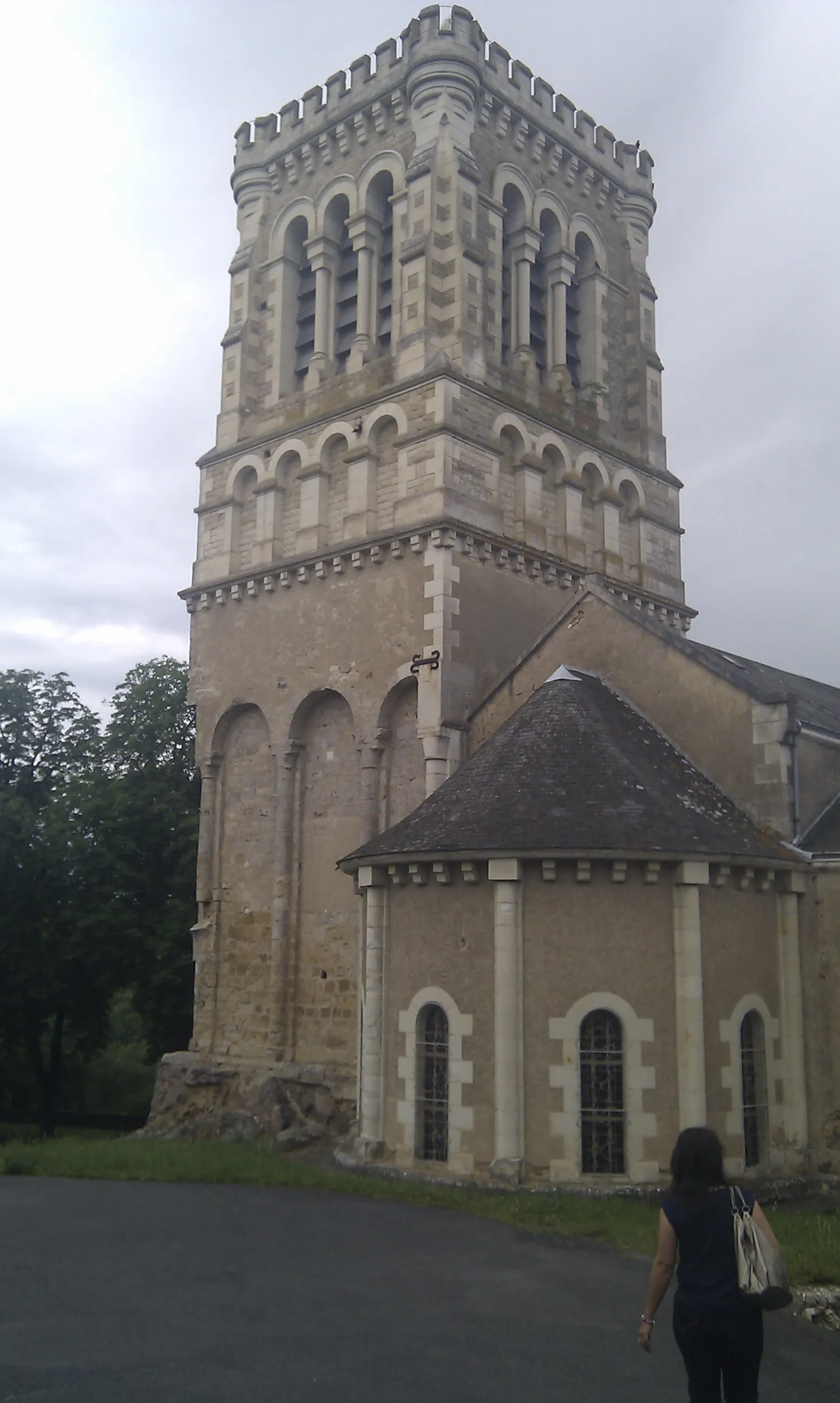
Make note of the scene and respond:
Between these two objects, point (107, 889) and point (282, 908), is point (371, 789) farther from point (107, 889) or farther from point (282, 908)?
point (107, 889)

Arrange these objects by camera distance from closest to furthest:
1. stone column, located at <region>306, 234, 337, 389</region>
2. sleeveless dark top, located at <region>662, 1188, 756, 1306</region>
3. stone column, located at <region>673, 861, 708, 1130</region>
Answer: sleeveless dark top, located at <region>662, 1188, 756, 1306</region>, stone column, located at <region>673, 861, 708, 1130</region>, stone column, located at <region>306, 234, 337, 389</region>

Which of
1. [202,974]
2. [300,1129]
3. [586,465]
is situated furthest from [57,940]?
[586,465]

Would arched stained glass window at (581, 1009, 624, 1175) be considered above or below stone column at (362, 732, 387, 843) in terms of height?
A: below

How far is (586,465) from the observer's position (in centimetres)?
2505

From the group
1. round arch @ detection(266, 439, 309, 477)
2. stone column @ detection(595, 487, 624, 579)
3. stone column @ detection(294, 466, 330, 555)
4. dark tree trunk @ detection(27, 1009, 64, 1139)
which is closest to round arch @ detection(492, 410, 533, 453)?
stone column @ detection(595, 487, 624, 579)

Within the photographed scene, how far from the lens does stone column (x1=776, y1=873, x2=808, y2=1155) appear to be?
16.0 meters

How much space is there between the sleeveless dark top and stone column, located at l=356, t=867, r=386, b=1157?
1074 cm

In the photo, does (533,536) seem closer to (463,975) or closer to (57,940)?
(463,975)

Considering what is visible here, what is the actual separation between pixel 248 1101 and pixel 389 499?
11810mm

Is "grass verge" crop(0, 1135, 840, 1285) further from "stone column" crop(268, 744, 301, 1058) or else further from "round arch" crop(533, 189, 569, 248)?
"round arch" crop(533, 189, 569, 248)

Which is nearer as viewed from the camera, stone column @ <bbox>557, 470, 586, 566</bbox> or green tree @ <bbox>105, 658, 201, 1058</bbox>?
stone column @ <bbox>557, 470, 586, 566</bbox>

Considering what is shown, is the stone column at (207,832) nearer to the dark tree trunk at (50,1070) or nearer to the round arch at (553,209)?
the dark tree trunk at (50,1070)

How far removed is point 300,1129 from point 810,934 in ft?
29.5

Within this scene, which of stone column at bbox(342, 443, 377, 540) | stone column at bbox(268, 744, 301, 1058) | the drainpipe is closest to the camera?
the drainpipe
